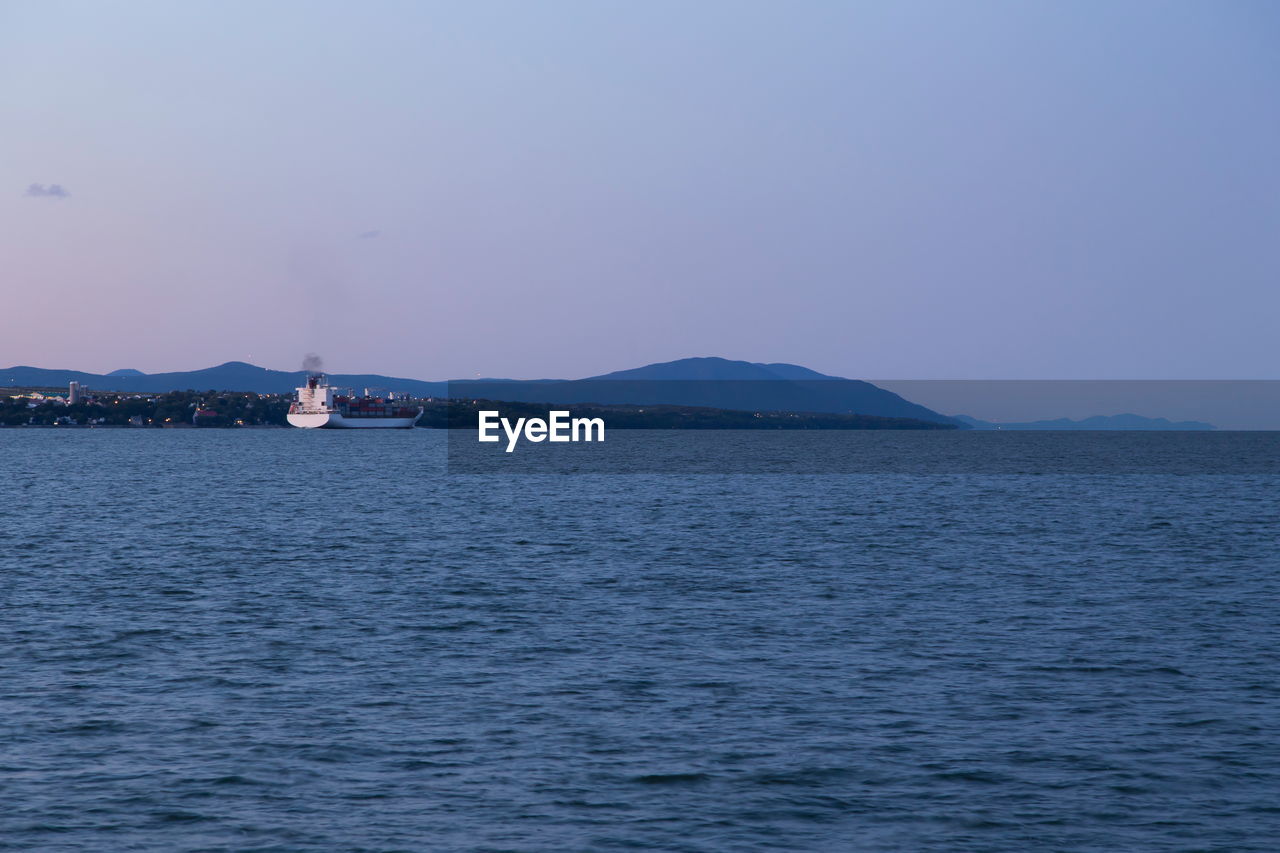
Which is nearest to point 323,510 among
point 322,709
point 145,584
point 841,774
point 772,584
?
point 145,584

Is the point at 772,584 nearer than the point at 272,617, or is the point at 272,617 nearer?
the point at 272,617

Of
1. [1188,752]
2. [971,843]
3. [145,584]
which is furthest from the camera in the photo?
[145,584]

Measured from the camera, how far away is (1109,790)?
20.0 metres

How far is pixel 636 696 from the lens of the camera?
25.7 metres

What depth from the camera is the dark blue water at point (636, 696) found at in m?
18.5

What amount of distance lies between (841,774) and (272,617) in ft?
67.2

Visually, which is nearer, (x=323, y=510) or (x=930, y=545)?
(x=930, y=545)

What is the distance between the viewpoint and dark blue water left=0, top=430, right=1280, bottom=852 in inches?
730

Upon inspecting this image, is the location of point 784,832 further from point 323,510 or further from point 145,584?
point 323,510

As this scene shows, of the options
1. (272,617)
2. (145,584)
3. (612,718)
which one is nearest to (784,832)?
(612,718)

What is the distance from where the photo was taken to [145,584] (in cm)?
4294

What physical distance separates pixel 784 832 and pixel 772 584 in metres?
26.0

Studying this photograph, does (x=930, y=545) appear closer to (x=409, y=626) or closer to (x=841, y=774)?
(x=409, y=626)

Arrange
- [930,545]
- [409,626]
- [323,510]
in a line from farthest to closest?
[323,510] < [930,545] < [409,626]
